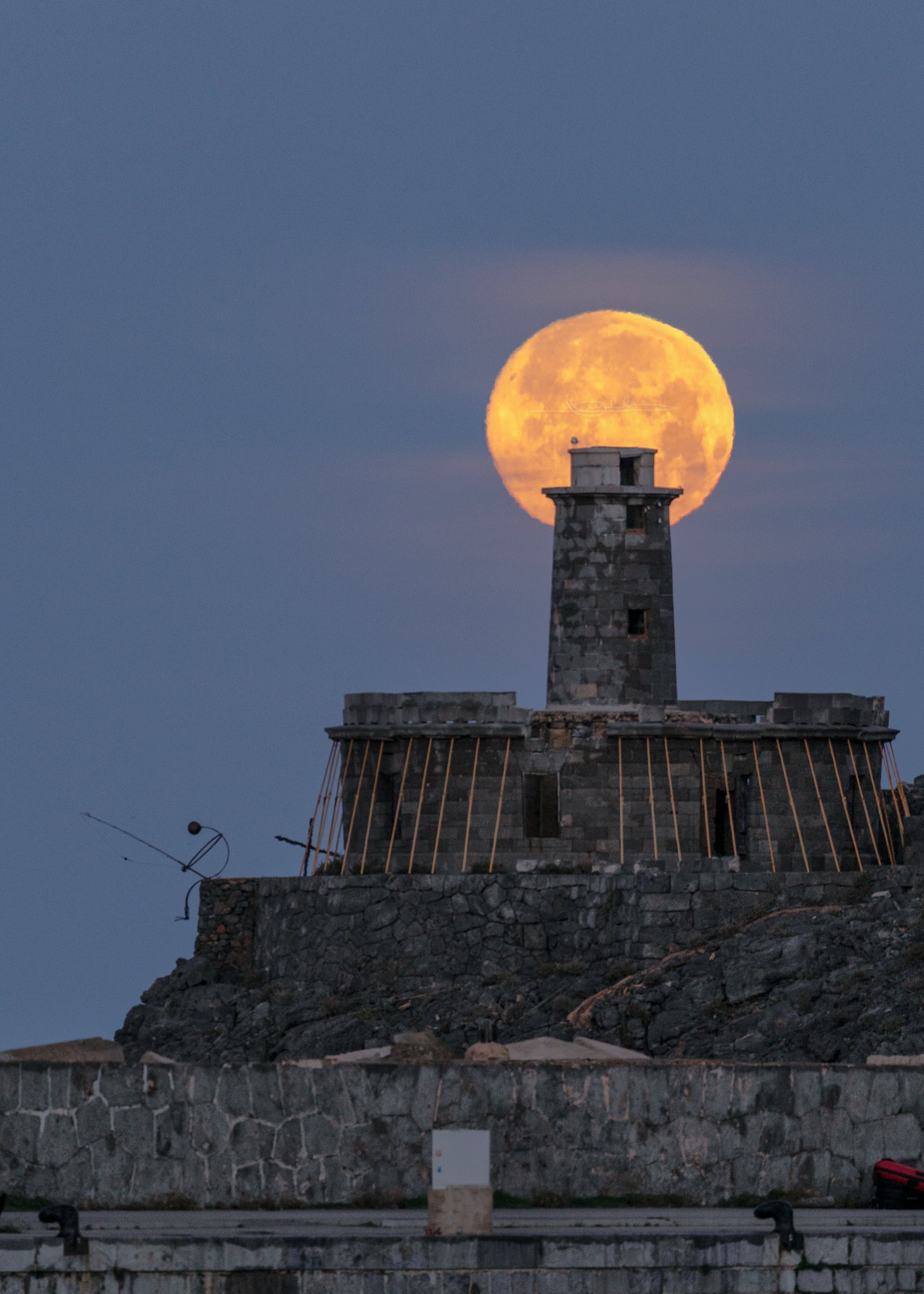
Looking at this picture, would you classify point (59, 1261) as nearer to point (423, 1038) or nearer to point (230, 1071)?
point (230, 1071)

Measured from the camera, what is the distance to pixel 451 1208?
2128 centimetres

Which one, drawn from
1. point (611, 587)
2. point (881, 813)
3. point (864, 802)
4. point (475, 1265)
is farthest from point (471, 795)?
point (475, 1265)

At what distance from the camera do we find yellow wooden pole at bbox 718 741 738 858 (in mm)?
48250

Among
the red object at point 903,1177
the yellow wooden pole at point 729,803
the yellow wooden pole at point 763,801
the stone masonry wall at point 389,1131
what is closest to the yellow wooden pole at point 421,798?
the yellow wooden pole at point 729,803

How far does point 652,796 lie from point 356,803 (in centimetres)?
561

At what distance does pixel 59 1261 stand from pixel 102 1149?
3138 mm

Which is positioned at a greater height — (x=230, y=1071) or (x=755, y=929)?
(x=755, y=929)

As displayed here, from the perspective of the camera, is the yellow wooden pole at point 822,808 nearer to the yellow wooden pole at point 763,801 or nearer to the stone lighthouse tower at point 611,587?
the yellow wooden pole at point 763,801

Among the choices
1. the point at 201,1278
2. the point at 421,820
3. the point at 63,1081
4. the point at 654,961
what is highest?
the point at 421,820

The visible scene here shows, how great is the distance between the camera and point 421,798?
160ft

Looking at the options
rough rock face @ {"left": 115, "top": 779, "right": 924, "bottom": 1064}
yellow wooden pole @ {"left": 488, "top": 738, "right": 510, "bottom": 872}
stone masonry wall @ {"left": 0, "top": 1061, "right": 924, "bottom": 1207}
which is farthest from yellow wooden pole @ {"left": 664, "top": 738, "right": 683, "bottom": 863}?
stone masonry wall @ {"left": 0, "top": 1061, "right": 924, "bottom": 1207}

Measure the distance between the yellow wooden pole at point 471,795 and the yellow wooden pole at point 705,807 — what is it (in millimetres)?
3933

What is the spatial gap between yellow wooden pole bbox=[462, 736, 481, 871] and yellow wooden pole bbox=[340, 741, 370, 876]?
2262 mm

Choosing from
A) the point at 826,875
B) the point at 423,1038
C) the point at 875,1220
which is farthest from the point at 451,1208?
the point at 826,875
